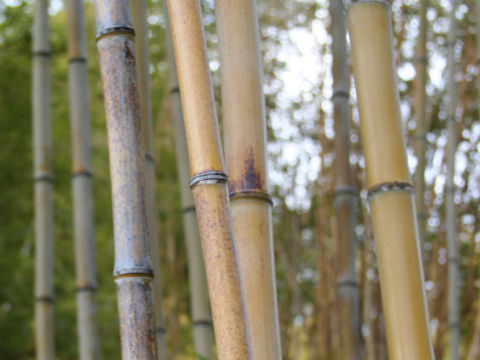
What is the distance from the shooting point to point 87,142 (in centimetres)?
200

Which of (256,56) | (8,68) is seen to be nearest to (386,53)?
(256,56)

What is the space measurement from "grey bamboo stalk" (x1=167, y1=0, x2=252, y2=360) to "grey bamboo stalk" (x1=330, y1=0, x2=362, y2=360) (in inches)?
36.0

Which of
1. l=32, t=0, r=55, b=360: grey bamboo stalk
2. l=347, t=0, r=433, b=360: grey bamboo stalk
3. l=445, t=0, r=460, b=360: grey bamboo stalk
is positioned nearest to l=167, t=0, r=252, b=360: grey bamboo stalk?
l=347, t=0, r=433, b=360: grey bamboo stalk

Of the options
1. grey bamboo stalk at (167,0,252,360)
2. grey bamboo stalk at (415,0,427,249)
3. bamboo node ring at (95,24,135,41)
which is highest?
grey bamboo stalk at (415,0,427,249)

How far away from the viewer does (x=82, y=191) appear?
197 centimetres

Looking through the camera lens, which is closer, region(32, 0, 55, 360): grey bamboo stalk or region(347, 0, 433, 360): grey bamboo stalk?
region(347, 0, 433, 360): grey bamboo stalk

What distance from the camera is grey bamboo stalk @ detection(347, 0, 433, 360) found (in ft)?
3.35

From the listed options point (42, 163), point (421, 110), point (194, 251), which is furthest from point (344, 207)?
point (42, 163)

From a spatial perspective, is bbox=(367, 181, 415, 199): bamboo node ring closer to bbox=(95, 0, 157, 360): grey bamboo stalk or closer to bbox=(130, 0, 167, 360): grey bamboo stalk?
bbox=(95, 0, 157, 360): grey bamboo stalk

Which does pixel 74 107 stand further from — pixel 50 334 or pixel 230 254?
pixel 230 254

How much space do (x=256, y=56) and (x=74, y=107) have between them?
1001 mm

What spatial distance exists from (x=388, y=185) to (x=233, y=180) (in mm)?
239

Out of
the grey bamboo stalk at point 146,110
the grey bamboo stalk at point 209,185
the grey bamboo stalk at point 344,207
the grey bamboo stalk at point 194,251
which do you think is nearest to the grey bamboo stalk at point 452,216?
the grey bamboo stalk at point 344,207

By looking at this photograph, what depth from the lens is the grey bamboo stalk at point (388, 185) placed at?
1.02 metres
